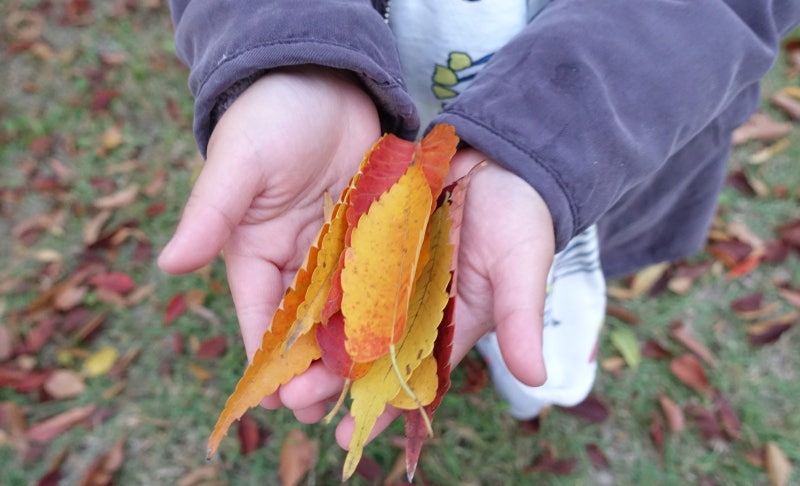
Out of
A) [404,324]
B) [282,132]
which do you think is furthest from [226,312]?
[404,324]

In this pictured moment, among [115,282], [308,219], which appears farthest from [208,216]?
[115,282]

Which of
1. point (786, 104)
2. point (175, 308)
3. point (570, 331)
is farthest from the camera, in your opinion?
point (786, 104)

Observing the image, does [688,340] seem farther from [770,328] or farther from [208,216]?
[208,216]

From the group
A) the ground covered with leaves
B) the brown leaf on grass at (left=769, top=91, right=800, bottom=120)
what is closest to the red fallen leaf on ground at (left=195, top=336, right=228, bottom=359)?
the ground covered with leaves

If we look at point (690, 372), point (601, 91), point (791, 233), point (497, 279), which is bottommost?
point (690, 372)

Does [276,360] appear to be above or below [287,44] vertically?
below

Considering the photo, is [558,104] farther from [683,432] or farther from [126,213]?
[126,213]

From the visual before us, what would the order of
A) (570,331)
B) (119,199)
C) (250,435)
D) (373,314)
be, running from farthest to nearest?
1. (119,199)
2. (250,435)
3. (570,331)
4. (373,314)
